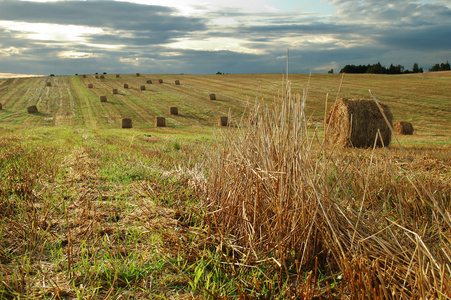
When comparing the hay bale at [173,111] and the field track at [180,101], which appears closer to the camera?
the field track at [180,101]

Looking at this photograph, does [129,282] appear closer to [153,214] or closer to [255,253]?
[255,253]

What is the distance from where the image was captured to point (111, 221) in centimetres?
399

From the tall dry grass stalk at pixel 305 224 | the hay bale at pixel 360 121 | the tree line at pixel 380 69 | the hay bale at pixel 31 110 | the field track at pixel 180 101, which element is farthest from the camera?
the tree line at pixel 380 69

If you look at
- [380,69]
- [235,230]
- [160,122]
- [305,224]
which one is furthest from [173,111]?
[380,69]

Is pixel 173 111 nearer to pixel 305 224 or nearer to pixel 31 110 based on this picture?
pixel 31 110

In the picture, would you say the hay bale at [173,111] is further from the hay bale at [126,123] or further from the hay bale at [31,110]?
the hay bale at [31,110]

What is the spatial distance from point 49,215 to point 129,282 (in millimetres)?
1795

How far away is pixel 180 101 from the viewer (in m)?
31.2

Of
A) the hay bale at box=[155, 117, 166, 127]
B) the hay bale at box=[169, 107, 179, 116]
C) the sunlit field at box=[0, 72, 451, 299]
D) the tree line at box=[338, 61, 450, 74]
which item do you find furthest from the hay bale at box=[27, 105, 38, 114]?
the tree line at box=[338, 61, 450, 74]

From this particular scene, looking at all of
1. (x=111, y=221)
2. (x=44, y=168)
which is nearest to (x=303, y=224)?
(x=111, y=221)

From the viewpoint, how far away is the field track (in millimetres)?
24000

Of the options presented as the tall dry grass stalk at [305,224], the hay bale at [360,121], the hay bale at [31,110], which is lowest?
the hay bale at [31,110]

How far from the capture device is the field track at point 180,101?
24000mm

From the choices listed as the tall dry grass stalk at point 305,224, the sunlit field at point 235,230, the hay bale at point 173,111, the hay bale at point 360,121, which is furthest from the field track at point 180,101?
the tall dry grass stalk at point 305,224
